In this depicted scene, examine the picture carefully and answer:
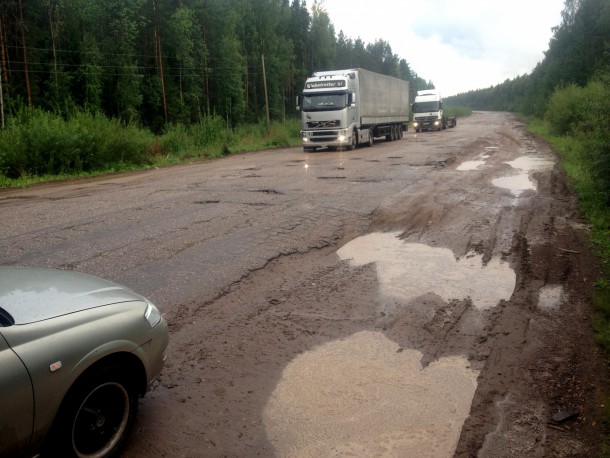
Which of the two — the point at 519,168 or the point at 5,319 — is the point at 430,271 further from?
the point at 519,168

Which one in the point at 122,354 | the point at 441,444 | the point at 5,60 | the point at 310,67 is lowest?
the point at 441,444

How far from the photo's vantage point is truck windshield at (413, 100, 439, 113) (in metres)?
45.1

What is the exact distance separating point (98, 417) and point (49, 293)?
0.82m

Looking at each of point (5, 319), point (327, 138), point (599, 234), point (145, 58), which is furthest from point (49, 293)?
point (145, 58)

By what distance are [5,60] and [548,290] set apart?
4045 cm

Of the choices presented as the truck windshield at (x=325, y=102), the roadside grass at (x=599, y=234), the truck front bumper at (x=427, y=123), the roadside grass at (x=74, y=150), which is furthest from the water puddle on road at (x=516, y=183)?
the truck front bumper at (x=427, y=123)

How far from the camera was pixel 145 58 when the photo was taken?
156 ft

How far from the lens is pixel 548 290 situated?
6.36 meters

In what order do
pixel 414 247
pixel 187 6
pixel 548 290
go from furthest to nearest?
1. pixel 187 6
2. pixel 414 247
3. pixel 548 290

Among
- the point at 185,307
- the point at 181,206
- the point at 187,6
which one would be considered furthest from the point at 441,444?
the point at 187,6

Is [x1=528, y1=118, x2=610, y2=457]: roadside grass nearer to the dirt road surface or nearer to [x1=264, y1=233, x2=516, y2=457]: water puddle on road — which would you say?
the dirt road surface

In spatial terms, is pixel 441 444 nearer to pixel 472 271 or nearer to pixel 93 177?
pixel 472 271

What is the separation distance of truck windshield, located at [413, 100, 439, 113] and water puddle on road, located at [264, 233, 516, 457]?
41783 millimetres

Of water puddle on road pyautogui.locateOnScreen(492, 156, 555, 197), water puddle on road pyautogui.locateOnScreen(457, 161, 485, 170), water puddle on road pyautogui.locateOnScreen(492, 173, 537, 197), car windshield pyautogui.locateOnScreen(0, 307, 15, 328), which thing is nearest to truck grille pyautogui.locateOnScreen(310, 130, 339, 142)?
water puddle on road pyautogui.locateOnScreen(457, 161, 485, 170)
